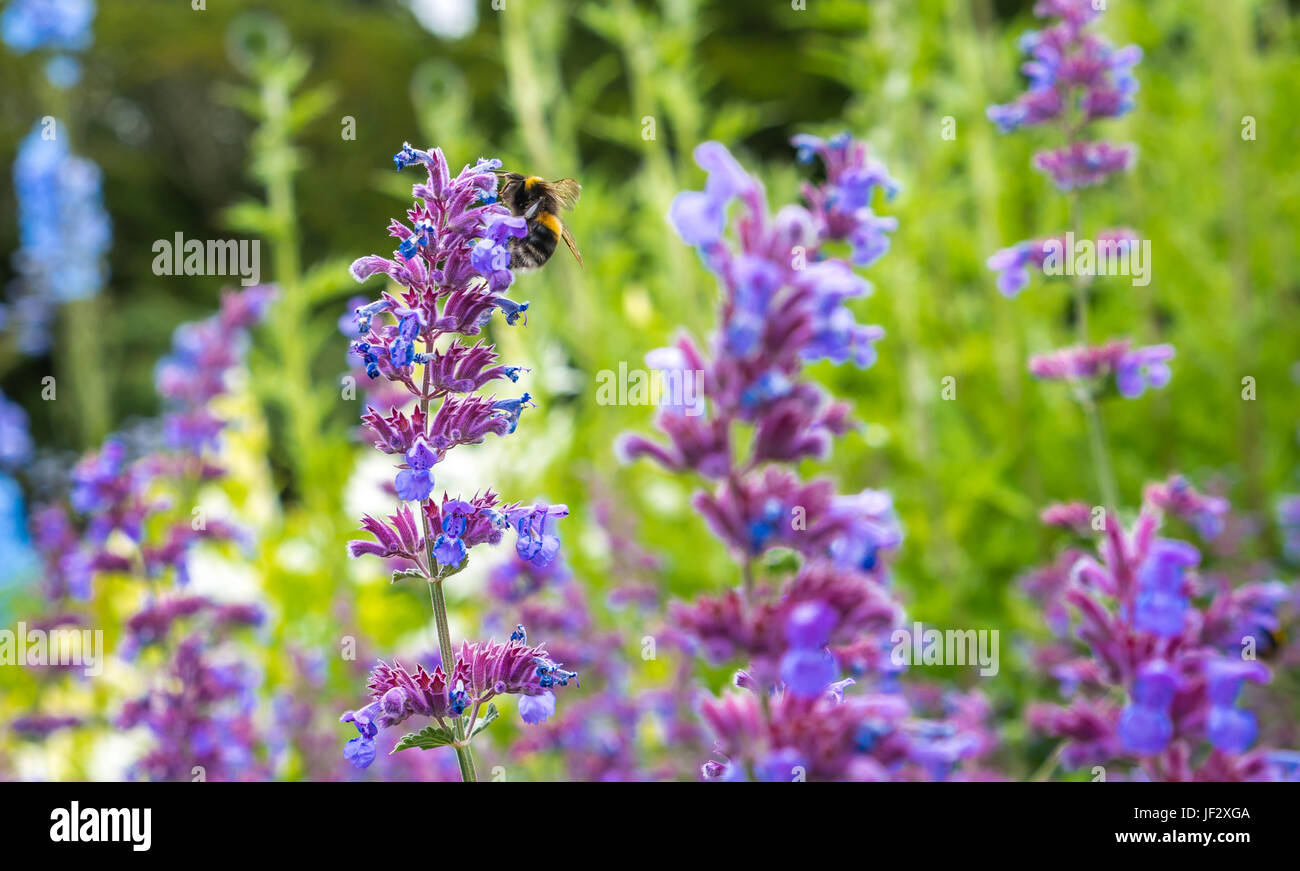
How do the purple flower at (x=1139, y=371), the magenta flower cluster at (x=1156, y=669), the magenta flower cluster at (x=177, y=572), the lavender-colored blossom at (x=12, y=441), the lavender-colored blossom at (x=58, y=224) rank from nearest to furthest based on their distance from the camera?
the magenta flower cluster at (x=1156, y=669) → the purple flower at (x=1139, y=371) → the magenta flower cluster at (x=177, y=572) → the lavender-colored blossom at (x=12, y=441) → the lavender-colored blossom at (x=58, y=224)

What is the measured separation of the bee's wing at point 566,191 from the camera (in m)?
1.99

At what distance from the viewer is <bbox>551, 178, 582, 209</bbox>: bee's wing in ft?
6.51

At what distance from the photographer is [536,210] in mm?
1921

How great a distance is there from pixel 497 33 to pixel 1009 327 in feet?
30.3

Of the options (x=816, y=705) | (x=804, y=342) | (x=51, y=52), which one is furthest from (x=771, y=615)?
(x=51, y=52)

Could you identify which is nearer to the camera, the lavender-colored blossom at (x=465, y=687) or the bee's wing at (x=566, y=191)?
the lavender-colored blossom at (x=465, y=687)

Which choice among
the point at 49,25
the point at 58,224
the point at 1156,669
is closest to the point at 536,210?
the point at 1156,669

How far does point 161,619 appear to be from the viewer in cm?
218

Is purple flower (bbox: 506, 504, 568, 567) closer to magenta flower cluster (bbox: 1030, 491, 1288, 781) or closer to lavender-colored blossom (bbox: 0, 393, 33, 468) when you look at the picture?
magenta flower cluster (bbox: 1030, 491, 1288, 781)

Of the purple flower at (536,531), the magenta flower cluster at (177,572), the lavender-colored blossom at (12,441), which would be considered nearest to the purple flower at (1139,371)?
the purple flower at (536,531)

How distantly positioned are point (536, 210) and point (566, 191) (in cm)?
13

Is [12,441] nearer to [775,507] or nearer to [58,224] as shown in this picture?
[58,224]

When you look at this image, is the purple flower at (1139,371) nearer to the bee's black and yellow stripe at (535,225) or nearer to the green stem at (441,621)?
the bee's black and yellow stripe at (535,225)
